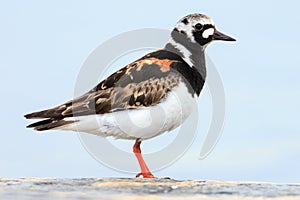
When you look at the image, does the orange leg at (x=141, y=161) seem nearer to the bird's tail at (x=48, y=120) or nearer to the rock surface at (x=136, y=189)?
the rock surface at (x=136, y=189)

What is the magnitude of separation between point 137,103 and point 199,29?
6.40 feet

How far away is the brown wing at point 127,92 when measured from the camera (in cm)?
829

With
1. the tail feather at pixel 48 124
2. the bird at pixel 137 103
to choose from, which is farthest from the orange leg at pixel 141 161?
the tail feather at pixel 48 124

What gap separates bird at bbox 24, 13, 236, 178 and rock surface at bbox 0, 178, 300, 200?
3.61ft

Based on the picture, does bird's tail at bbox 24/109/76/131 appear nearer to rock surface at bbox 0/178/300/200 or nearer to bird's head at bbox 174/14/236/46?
rock surface at bbox 0/178/300/200

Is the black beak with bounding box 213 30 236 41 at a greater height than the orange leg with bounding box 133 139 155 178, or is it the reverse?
the black beak with bounding box 213 30 236 41

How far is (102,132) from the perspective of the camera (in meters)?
8.35

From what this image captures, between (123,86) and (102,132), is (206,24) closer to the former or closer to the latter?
(123,86)

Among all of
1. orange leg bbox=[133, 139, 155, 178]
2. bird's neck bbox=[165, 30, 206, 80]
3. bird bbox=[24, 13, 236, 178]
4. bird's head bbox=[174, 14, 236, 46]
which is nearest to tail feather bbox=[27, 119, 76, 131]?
bird bbox=[24, 13, 236, 178]

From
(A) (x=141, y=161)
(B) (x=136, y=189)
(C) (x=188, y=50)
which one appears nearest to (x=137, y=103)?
(A) (x=141, y=161)

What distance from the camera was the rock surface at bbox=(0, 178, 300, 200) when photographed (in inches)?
233

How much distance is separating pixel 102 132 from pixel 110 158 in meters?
0.42

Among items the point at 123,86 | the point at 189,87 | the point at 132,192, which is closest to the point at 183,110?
the point at 189,87

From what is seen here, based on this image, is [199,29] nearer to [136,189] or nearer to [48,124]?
[48,124]
